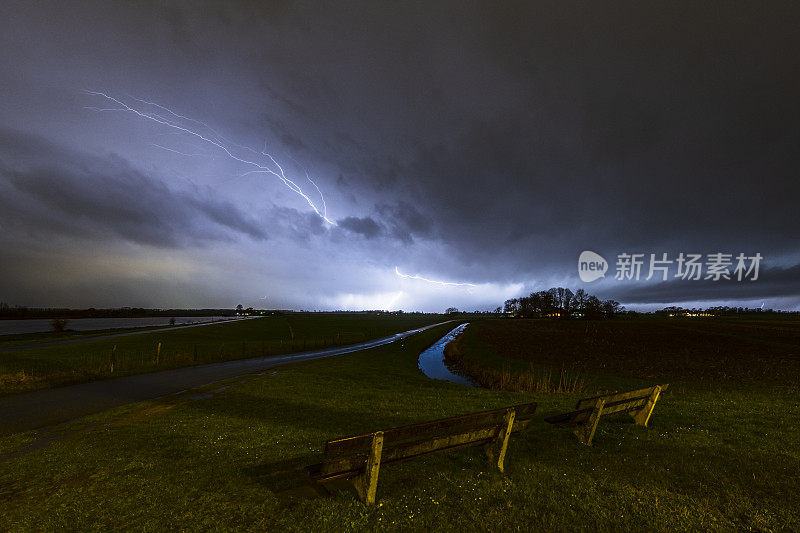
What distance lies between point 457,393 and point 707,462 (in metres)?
9.77

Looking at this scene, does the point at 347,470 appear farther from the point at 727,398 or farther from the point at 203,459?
the point at 727,398

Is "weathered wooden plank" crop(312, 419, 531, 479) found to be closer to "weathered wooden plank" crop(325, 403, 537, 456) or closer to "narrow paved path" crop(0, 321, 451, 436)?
"weathered wooden plank" crop(325, 403, 537, 456)

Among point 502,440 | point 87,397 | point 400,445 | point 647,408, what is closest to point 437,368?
point 647,408

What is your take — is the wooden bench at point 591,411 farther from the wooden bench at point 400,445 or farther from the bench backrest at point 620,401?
the wooden bench at point 400,445

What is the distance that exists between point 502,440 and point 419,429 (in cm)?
208

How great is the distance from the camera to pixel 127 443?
26.3 feet

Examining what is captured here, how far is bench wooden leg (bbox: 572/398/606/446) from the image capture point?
22.7 ft

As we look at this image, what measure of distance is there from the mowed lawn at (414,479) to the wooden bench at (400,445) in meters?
0.48

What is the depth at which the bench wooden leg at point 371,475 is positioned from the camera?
4.53 meters

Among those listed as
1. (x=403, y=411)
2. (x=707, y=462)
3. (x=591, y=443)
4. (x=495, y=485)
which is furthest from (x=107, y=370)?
(x=707, y=462)

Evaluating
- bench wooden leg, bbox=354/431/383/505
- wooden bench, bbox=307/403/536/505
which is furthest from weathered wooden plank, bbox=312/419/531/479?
bench wooden leg, bbox=354/431/383/505

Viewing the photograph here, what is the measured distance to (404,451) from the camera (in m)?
4.90


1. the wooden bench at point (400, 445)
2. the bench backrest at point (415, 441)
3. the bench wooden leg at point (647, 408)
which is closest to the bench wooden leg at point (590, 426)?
the bench backrest at point (415, 441)

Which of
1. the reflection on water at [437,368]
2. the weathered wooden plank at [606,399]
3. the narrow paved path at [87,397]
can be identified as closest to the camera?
the weathered wooden plank at [606,399]
